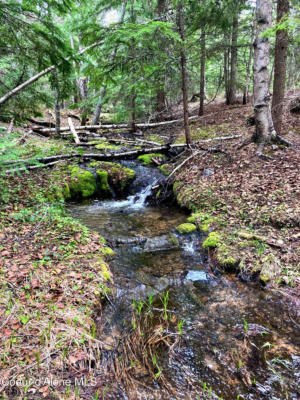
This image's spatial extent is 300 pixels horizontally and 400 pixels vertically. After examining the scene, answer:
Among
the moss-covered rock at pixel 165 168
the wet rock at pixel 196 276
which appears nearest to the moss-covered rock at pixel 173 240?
the wet rock at pixel 196 276

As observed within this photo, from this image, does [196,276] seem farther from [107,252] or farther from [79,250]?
[79,250]

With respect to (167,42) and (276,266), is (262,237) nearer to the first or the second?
A: (276,266)

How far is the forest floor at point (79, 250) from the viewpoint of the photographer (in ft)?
8.92

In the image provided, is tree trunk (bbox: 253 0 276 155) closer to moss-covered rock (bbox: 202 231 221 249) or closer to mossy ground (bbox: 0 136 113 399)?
moss-covered rock (bbox: 202 231 221 249)

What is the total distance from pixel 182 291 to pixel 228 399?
6.29 feet

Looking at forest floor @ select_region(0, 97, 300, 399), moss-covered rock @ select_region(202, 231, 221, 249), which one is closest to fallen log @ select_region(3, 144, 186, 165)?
forest floor @ select_region(0, 97, 300, 399)

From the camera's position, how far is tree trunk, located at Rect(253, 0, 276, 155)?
6875 mm

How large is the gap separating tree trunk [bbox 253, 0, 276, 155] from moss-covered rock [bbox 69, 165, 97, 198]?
20.5ft

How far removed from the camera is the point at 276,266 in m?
4.34

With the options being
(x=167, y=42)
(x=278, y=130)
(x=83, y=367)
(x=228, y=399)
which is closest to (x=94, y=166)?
(x=167, y=42)

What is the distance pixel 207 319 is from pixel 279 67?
8.59 meters

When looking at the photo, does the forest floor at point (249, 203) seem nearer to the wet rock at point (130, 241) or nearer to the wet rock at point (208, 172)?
the wet rock at point (208, 172)

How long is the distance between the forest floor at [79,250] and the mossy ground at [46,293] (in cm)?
1

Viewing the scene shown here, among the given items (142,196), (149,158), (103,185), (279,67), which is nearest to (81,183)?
(103,185)
